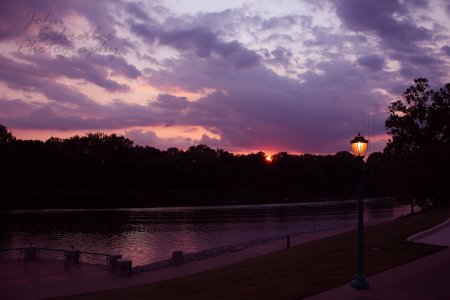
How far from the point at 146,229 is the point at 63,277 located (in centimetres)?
3089

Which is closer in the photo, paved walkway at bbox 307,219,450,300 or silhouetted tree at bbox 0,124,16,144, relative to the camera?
paved walkway at bbox 307,219,450,300

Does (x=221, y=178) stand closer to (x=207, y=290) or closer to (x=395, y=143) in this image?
(x=395, y=143)

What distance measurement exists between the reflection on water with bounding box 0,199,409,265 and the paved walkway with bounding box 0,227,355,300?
25.2ft

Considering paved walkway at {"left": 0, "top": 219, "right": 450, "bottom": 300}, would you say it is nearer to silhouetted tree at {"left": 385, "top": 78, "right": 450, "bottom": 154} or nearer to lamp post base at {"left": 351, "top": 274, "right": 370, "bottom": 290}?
lamp post base at {"left": 351, "top": 274, "right": 370, "bottom": 290}

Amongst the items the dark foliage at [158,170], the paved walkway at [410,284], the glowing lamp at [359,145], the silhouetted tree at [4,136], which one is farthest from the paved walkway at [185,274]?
the silhouetted tree at [4,136]

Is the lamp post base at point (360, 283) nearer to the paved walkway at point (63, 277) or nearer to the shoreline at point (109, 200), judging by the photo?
the paved walkway at point (63, 277)

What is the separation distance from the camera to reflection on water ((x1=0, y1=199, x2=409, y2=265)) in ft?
138

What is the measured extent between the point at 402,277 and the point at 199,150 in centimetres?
16457

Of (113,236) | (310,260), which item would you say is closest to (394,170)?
(113,236)

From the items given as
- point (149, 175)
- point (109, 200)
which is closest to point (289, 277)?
point (109, 200)

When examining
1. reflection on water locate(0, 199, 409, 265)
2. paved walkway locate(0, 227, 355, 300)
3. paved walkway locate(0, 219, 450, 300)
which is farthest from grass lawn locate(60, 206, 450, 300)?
reflection on water locate(0, 199, 409, 265)

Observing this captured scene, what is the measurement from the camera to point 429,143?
5597cm

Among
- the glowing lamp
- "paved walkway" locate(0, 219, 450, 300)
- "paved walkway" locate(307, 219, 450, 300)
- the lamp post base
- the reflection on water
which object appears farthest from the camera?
the reflection on water

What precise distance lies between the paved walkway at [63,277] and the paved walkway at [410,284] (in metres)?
12.0
